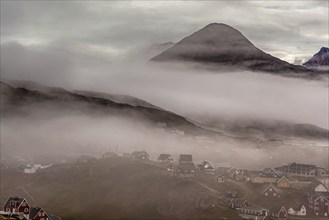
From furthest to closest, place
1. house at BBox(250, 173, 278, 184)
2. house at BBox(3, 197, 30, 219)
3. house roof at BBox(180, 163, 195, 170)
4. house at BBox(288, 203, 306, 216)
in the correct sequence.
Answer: house roof at BBox(180, 163, 195, 170) → house at BBox(250, 173, 278, 184) → house at BBox(288, 203, 306, 216) → house at BBox(3, 197, 30, 219)

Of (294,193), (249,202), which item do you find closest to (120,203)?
(249,202)

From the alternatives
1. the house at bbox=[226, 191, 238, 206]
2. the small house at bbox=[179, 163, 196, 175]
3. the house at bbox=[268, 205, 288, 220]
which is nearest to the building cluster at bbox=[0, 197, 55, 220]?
the house at bbox=[226, 191, 238, 206]

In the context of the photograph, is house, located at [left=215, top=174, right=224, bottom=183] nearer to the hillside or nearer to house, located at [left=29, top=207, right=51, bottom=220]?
the hillside

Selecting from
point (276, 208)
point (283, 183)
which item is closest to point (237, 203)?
point (276, 208)

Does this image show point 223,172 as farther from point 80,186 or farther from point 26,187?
point 26,187

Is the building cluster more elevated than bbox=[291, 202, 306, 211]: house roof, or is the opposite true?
bbox=[291, 202, 306, 211]: house roof

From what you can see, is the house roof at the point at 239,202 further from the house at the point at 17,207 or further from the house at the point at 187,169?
the house at the point at 17,207

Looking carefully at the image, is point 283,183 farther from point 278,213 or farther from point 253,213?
point 253,213
